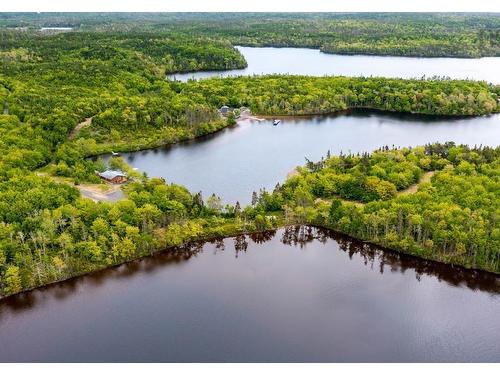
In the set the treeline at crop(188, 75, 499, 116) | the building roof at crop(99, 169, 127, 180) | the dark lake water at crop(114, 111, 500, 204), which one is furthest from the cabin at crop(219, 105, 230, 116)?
the building roof at crop(99, 169, 127, 180)

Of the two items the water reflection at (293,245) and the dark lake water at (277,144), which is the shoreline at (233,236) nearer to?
the water reflection at (293,245)

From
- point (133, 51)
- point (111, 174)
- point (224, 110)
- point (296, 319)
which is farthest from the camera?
point (133, 51)

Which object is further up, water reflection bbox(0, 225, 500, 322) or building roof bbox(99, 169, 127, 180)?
building roof bbox(99, 169, 127, 180)

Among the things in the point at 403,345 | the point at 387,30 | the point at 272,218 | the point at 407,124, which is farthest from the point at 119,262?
the point at 387,30

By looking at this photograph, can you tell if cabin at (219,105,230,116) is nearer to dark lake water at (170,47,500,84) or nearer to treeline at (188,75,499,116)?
treeline at (188,75,499,116)

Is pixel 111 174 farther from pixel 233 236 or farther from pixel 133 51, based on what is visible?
pixel 133 51

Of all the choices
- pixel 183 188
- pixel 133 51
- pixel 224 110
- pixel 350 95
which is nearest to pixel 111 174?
pixel 183 188
